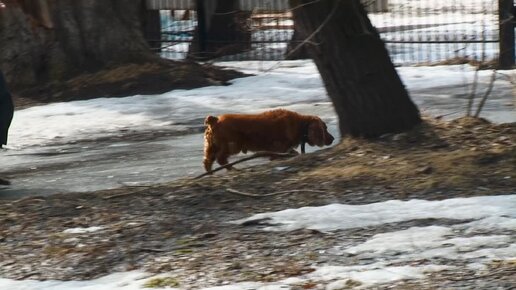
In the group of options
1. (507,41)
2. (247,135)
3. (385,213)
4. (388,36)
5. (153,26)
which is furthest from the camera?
(153,26)

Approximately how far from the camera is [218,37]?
21953mm

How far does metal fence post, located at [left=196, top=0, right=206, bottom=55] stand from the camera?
2139 cm

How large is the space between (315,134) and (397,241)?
12.3 feet

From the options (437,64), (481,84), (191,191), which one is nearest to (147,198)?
(191,191)

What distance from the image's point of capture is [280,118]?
10305mm

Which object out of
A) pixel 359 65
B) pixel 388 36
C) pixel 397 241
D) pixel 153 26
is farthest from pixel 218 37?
pixel 397 241

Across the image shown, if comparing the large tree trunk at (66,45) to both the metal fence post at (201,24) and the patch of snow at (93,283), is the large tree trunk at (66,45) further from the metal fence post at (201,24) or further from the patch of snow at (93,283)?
the patch of snow at (93,283)

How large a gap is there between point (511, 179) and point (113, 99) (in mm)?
9645

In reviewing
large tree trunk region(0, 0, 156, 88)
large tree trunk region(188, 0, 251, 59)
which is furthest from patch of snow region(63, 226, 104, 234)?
large tree trunk region(188, 0, 251, 59)

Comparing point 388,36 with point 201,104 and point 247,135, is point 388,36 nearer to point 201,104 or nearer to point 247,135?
point 201,104

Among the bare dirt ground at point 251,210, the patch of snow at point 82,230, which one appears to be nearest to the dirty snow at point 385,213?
the bare dirt ground at point 251,210

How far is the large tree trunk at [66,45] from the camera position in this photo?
1792 cm

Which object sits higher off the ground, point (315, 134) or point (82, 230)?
point (315, 134)

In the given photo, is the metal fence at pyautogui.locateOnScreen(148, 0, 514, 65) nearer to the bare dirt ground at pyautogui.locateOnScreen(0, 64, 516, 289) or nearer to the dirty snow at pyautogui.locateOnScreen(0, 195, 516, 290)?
the bare dirt ground at pyautogui.locateOnScreen(0, 64, 516, 289)
